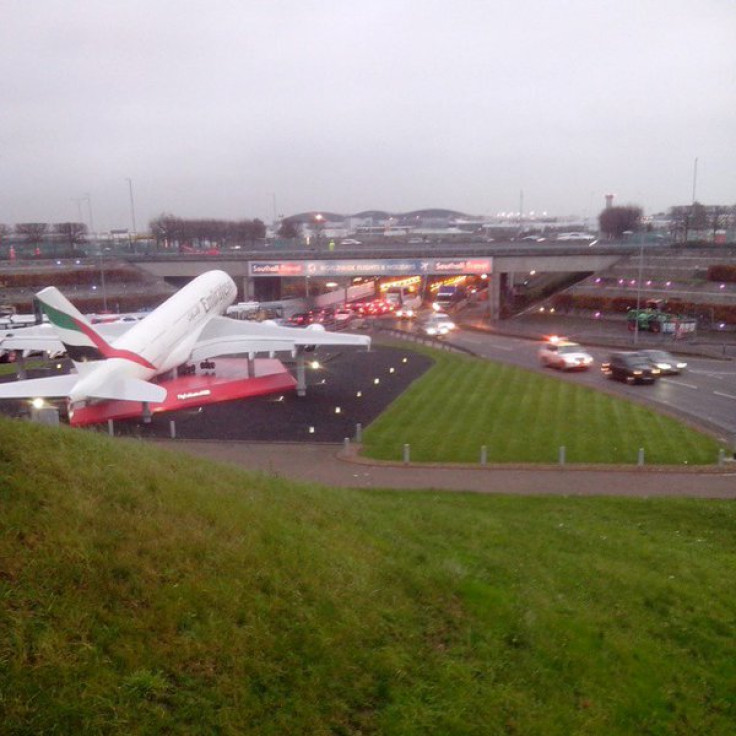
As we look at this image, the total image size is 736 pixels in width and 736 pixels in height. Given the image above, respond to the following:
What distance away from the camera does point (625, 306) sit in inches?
2291

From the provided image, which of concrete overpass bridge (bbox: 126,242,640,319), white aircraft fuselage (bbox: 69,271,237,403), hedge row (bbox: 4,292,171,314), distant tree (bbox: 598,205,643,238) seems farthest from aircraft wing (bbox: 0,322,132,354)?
distant tree (bbox: 598,205,643,238)

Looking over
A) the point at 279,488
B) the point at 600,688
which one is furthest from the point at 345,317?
the point at 600,688

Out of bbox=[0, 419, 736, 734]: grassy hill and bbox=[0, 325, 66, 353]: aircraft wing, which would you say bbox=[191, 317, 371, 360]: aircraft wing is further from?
bbox=[0, 419, 736, 734]: grassy hill

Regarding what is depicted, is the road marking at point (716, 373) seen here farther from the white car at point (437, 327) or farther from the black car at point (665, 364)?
the white car at point (437, 327)

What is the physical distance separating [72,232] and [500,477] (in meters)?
105

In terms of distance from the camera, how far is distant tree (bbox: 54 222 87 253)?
101850mm

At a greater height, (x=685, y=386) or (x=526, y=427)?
(x=526, y=427)

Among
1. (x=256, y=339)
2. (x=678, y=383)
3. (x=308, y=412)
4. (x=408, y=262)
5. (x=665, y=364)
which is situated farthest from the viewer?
(x=408, y=262)

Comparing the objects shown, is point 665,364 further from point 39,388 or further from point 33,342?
point 33,342

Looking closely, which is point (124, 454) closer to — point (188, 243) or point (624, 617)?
point (624, 617)

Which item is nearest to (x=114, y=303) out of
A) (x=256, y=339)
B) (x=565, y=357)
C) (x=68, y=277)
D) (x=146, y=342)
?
(x=68, y=277)

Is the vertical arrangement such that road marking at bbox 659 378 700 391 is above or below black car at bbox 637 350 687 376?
below

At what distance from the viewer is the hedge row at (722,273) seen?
54.6 meters

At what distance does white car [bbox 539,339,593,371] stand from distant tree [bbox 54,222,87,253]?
82.9m
